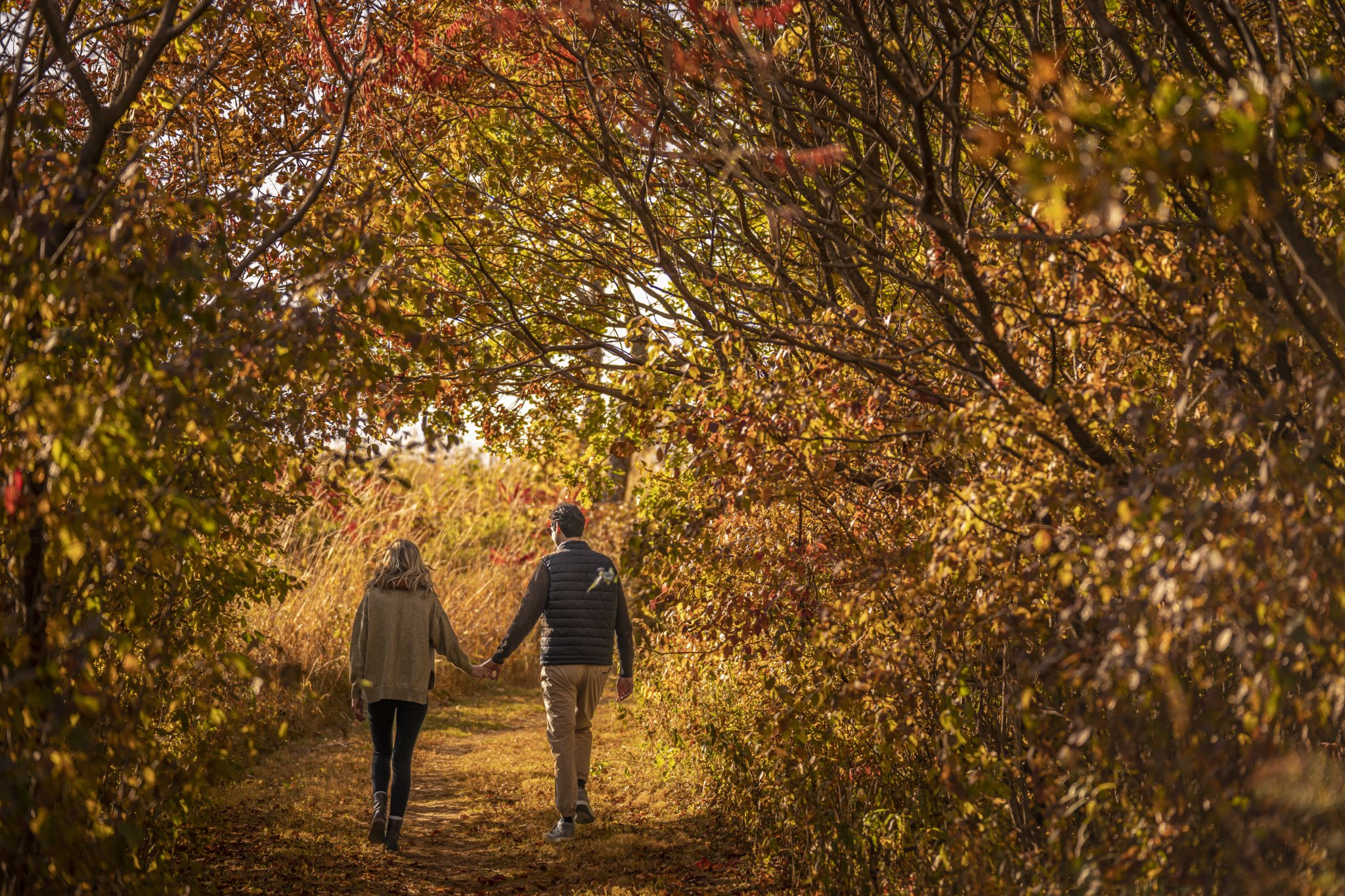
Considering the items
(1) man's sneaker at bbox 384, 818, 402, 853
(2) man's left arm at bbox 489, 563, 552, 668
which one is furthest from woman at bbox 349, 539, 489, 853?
(2) man's left arm at bbox 489, 563, 552, 668

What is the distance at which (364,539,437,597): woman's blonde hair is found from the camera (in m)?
6.37

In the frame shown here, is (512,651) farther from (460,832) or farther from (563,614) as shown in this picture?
(460,832)

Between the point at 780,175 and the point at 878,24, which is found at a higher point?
the point at 878,24

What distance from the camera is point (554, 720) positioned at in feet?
21.7

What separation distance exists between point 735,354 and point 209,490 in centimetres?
217

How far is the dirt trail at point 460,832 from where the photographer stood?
5598 mm

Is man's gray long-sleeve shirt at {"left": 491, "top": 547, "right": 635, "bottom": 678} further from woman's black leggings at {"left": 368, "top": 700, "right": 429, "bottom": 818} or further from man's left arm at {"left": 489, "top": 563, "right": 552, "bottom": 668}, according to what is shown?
woman's black leggings at {"left": 368, "top": 700, "right": 429, "bottom": 818}

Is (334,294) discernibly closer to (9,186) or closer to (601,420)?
(9,186)

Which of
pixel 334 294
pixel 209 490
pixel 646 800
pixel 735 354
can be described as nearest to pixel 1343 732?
pixel 735 354

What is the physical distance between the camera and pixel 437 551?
44.3ft

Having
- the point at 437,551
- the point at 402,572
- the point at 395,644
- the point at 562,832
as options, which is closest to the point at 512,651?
the point at 395,644

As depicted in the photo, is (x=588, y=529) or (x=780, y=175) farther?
(x=588, y=529)

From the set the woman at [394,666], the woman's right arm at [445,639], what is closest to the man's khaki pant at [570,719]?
the woman's right arm at [445,639]

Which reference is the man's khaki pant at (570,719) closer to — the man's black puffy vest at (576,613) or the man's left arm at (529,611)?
the man's black puffy vest at (576,613)
